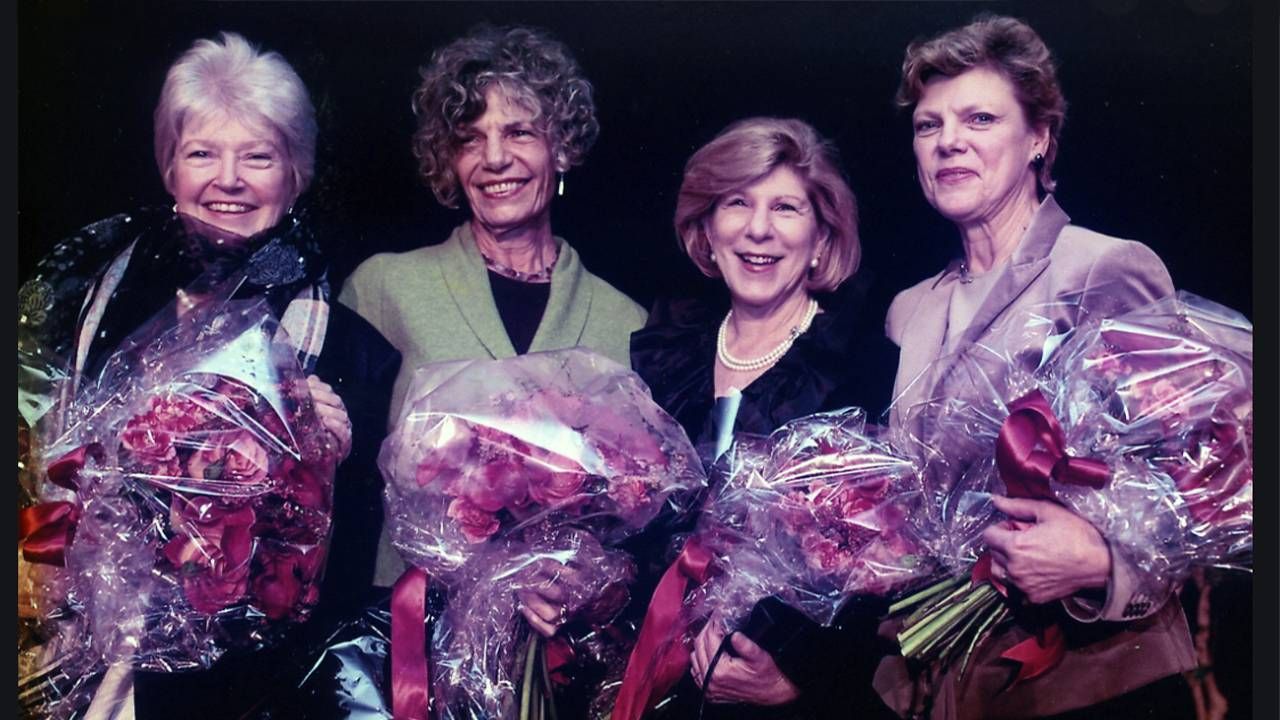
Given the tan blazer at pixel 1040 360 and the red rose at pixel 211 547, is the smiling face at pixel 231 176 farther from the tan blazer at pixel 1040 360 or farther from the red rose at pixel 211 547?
the tan blazer at pixel 1040 360

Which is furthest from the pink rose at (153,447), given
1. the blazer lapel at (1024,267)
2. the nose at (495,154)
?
the blazer lapel at (1024,267)

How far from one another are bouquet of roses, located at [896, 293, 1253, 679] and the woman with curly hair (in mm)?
756

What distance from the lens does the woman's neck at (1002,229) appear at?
2.41 m

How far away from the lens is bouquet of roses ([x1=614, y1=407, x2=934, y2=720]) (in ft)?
7.25

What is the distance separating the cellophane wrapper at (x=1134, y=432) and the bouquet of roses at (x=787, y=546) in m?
0.11

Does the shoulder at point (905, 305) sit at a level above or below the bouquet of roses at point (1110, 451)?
above

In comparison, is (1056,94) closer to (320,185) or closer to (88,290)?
(320,185)

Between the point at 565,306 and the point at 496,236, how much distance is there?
22cm

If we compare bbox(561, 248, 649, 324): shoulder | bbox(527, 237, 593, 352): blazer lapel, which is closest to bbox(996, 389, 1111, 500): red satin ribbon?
bbox(561, 248, 649, 324): shoulder

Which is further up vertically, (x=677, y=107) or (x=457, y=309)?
(x=677, y=107)

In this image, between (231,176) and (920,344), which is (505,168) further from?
→ (920,344)

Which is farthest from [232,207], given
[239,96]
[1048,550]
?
[1048,550]

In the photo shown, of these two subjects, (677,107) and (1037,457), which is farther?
(677,107)

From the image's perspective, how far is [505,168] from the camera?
2.44 metres
